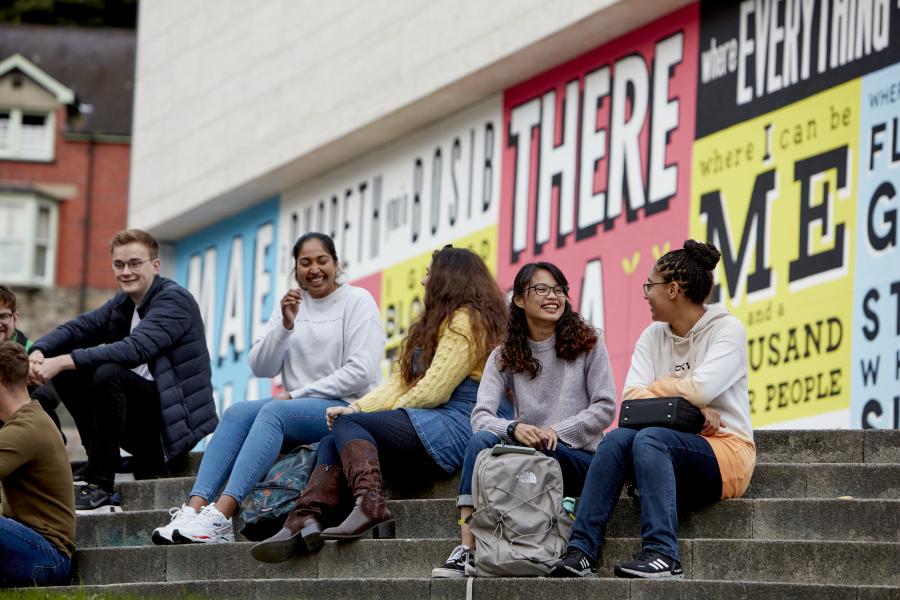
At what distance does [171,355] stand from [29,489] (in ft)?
6.44

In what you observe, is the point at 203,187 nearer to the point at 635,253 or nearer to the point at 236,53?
the point at 236,53

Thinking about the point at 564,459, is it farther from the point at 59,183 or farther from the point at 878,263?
the point at 59,183

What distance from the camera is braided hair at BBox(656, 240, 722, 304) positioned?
24.9ft

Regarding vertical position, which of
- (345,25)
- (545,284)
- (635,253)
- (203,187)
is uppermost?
(345,25)

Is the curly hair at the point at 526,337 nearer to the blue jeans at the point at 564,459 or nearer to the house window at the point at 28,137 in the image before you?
the blue jeans at the point at 564,459

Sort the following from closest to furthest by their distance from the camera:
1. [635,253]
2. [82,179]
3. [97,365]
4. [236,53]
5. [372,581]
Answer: [372,581]
[97,365]
[635,253]
[236,53]
[82,179]

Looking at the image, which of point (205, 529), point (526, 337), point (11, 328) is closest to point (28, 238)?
point (11, 328)

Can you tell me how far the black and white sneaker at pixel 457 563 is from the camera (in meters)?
7.32

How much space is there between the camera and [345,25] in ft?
62.7

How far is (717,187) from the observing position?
13789 mm

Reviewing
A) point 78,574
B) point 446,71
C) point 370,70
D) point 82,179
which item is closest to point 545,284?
point 78,574

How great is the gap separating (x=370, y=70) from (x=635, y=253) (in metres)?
4.99

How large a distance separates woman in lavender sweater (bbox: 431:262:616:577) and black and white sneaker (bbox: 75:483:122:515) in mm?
2443

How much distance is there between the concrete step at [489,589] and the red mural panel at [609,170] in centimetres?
719
